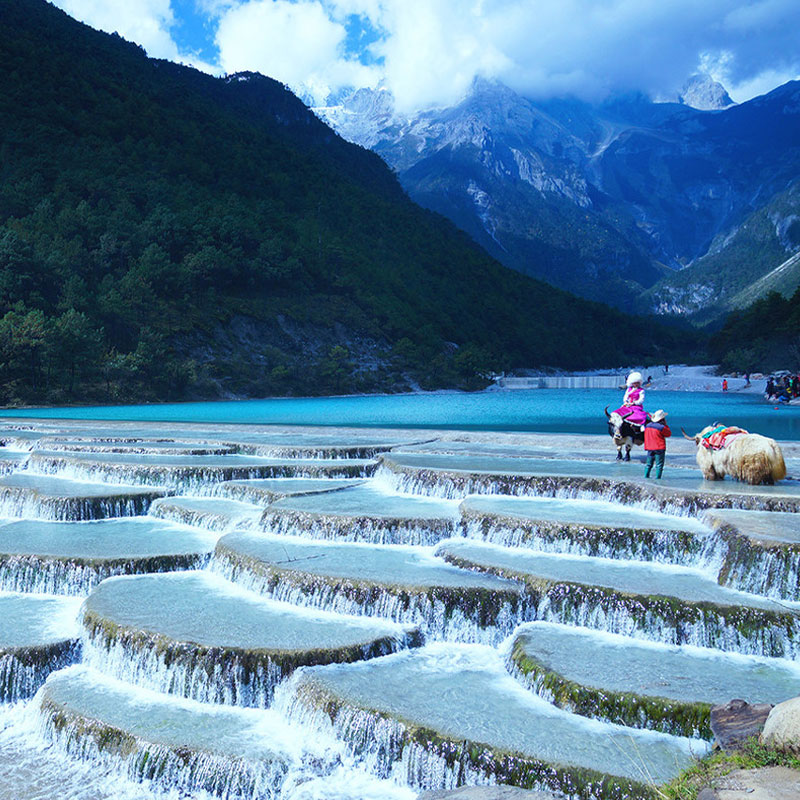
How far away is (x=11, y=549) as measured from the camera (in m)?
10.6

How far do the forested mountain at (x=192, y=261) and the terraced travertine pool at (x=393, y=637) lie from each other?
39.5m

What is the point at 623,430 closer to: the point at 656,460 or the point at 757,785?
the point at 656,460

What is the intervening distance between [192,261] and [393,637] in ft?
224

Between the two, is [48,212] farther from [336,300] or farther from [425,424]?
[425,424]

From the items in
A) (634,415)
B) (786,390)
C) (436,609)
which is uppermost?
(786,390)

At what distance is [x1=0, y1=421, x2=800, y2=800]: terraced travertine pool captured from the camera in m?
5.88

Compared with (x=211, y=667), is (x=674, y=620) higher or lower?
higher

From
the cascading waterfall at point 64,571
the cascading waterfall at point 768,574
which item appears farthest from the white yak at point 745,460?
the cascading waterfall at point 64,571

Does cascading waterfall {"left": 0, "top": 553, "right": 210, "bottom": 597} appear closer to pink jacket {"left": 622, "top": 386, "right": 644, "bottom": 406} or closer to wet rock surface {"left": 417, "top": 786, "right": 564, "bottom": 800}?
wet rock surface {"left": 417, "top": 786, "right": 564, "bottom": 800}

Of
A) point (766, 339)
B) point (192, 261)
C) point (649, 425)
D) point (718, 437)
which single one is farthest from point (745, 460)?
point (766, 339)

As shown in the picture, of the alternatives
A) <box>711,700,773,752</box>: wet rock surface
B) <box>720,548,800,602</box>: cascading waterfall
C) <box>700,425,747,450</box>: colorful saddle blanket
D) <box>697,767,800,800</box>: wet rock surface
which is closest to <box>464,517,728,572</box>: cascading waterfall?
<box>720,548,800,602</box>: cascading waterfall

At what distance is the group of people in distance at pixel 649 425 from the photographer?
38.9ft

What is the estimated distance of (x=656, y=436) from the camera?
11.9 metres

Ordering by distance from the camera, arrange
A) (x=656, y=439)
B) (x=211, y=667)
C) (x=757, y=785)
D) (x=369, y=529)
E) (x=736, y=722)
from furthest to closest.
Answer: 1. (x=656, y=439)
2. (x=369, y=529)
3. (x=211, y=667)
4. (x=736, y=722)
5. (x=757, y=785)
